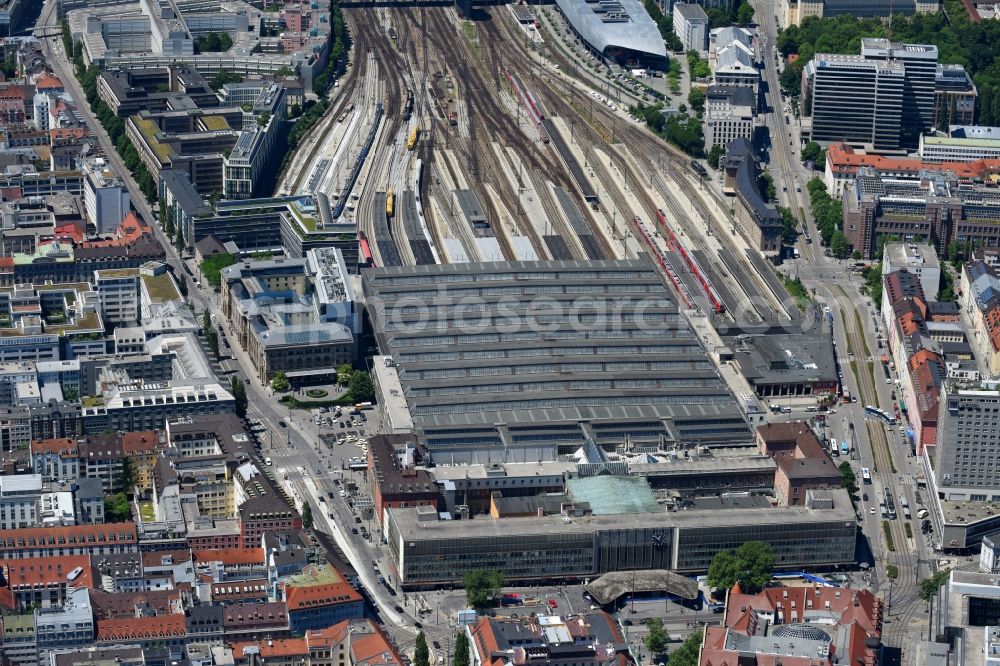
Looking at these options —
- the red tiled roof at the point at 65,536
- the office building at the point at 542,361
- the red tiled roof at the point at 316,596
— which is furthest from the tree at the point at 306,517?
the office building at the point at 542,361

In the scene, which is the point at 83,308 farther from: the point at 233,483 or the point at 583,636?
the point at 583,636

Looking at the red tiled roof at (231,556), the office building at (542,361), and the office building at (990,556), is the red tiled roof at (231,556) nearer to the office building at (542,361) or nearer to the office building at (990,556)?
the office building at (542,361)

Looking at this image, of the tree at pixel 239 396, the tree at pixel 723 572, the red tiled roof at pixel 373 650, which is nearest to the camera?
the red tiled roof at pixel 373 650

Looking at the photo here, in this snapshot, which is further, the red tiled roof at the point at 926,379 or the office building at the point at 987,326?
the office building at the point at 987,326

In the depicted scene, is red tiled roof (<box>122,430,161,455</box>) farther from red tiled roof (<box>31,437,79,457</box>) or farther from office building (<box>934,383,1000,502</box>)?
office building (<box>934,383,1000,502</box>)

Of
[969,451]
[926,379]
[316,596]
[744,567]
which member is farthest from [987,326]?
[316,596]
